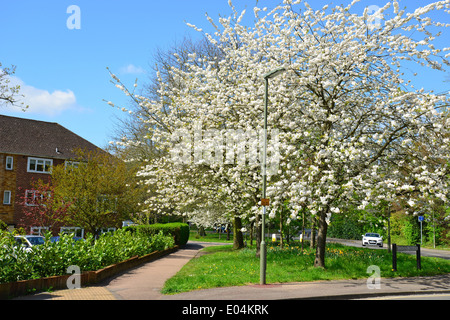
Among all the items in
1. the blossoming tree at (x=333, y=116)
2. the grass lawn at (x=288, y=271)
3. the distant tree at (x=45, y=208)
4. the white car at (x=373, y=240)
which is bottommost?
the white car at (x=373, y=240)

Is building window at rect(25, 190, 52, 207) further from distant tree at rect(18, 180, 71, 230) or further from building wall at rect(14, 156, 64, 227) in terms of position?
building wall at rect(14, 156, 64, 227)

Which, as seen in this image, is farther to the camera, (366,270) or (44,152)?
(44,152)

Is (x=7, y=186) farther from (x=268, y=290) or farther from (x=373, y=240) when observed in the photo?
(x=373, y=240)

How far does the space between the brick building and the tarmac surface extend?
23791 mm

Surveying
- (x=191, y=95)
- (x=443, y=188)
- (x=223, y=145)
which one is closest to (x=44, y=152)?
(x=191, y=95)

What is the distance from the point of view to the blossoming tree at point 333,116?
43.0ft

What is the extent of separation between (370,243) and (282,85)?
1180 inches

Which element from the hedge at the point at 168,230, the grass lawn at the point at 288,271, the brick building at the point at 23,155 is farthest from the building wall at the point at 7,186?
the grass lawn at the point at 288,271

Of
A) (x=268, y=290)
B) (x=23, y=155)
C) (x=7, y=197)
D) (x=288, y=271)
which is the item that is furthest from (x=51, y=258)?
(x=23, y=155)

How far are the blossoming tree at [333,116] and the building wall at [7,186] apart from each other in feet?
82.3

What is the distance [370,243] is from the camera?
3988 centimetres

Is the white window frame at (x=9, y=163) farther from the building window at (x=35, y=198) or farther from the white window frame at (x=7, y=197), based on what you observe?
the building window at (x=35, y=198)

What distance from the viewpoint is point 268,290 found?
11.6 m
